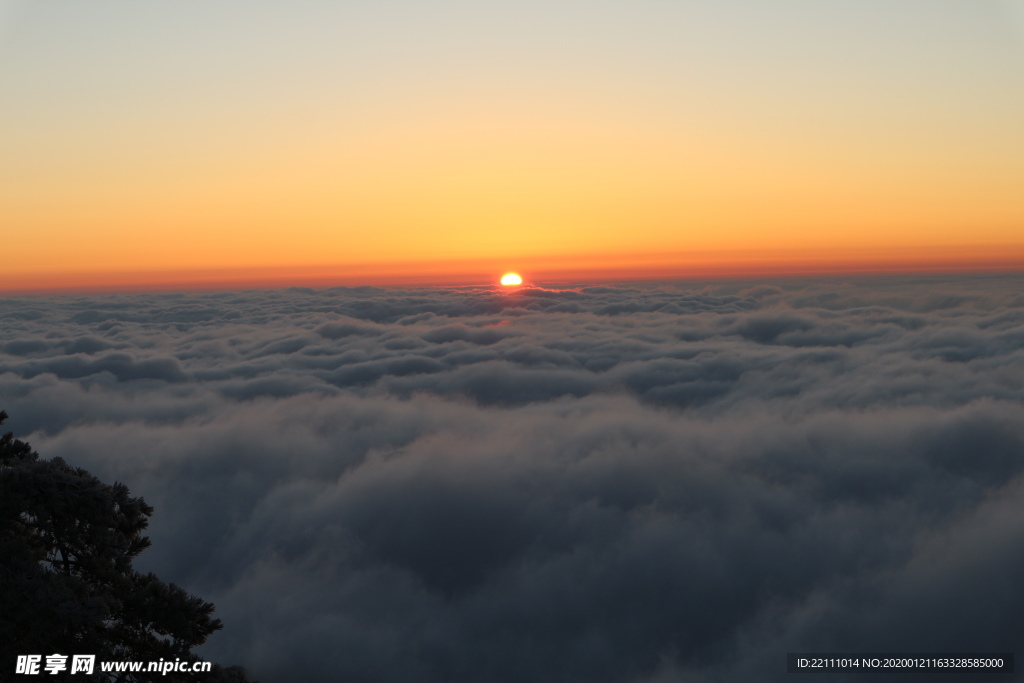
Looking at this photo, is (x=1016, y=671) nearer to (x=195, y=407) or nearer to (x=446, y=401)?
(x=446, y=401)

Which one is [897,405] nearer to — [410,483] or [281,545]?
[410,483]

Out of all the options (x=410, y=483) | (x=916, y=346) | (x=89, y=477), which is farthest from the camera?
(x=916, y=346)

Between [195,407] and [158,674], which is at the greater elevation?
[158,674]

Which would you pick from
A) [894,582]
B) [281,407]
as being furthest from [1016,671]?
[281,407]

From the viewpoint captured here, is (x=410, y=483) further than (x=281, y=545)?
Yes

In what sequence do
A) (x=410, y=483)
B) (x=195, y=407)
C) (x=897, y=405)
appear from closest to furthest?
(x=410, y=483) → (x=897, y=405) → (x=195, y=407)

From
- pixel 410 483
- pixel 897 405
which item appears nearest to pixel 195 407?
pixel 410 483

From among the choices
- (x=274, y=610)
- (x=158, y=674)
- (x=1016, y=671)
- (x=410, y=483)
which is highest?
(x=158, y=674)
